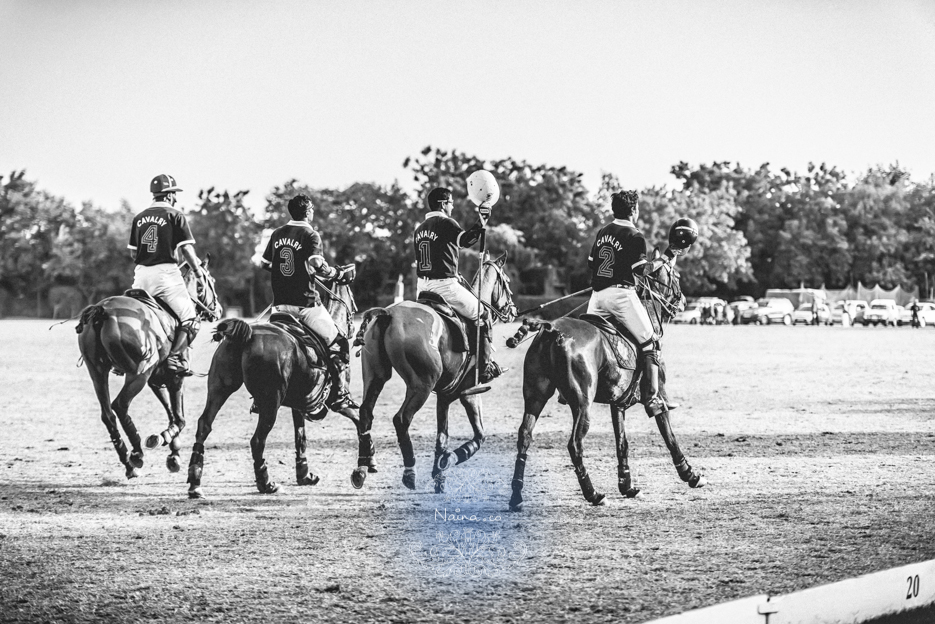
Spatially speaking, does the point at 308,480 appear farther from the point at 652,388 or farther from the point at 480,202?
the point at 652,388

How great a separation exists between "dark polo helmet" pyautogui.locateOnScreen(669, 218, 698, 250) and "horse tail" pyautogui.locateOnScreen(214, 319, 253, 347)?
3880 mm

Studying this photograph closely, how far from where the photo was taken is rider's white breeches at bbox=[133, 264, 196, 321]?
10.7 meters

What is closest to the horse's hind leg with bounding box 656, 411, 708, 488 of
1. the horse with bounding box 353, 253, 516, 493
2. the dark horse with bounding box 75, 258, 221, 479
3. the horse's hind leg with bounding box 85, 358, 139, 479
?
the horse with bounding box 353, 253, 516, 493

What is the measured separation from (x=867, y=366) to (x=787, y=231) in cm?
4354

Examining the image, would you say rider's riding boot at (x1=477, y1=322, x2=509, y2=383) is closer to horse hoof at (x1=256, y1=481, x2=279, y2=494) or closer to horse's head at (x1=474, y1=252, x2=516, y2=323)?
horse's head at (x1=474, y1=252, x2=516, y2=323)

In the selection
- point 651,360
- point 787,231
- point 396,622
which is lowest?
point 396,622

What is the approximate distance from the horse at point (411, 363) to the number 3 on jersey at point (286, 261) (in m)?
0.84

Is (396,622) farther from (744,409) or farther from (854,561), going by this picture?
(744,409)

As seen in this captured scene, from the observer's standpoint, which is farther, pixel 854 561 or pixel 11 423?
pixel 11 423

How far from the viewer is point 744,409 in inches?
646

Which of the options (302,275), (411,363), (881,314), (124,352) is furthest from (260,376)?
(881,314)

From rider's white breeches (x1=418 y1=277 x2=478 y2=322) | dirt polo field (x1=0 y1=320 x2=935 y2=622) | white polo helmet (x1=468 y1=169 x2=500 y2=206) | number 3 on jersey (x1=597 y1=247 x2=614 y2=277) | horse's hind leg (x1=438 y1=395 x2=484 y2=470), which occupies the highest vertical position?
white polo helmet (x1=468 y1=169 x2=500 y2=206)

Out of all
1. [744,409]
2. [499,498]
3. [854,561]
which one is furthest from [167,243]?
[744,409]

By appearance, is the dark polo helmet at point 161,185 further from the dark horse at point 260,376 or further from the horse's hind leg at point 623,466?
the horse's hind leg at point 623,466
